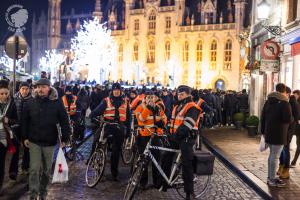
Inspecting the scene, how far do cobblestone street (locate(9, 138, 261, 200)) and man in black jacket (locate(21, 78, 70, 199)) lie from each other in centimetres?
118

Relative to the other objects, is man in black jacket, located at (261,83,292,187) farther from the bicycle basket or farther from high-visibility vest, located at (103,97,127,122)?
high-visibility vest, located at (103,97,127,122)

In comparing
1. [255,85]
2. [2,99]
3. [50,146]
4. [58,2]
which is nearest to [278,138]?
[50,146]

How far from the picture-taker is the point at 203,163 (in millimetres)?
8234

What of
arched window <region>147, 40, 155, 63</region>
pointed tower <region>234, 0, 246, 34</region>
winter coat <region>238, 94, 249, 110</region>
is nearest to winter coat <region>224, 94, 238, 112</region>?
winter coat <region>238, 94, 249, 110</region>

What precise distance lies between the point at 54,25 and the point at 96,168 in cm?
7691

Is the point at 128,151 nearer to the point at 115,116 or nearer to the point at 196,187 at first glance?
the point at 115,116

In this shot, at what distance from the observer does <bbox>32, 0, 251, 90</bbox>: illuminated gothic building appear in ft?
197

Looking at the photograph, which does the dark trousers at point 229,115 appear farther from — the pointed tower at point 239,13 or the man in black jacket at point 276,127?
the pointed tower at point 239,13

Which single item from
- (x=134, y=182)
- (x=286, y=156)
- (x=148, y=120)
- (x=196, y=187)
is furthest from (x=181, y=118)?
(x=286, y=156)

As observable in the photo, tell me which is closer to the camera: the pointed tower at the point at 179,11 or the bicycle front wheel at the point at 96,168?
the bicycle front wheel at the point at 96,168

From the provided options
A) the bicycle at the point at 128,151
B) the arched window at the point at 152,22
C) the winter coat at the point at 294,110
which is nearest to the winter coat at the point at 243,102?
the bicycle at the point at 128,151

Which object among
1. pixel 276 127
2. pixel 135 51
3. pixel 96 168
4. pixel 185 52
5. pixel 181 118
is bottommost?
pixel 96 168

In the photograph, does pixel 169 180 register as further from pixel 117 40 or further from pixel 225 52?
pixel 117 40

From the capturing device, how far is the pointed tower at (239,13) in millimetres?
59469
